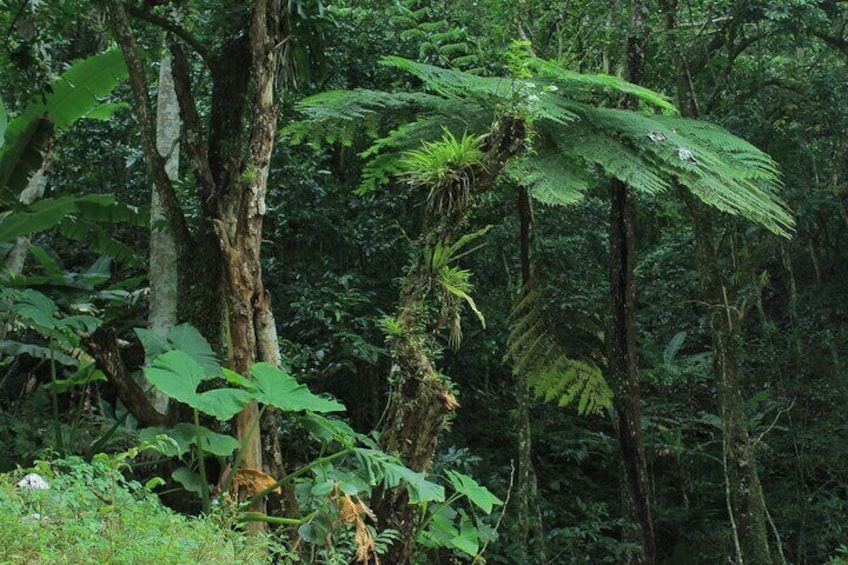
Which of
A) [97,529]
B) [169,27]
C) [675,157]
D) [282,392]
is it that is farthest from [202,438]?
[675,157]

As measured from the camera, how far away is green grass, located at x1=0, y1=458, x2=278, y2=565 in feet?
8.01

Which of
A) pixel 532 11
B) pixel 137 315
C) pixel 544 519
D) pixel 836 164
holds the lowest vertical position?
pixel 544 519

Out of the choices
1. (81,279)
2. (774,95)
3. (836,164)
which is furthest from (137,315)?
(836,164)

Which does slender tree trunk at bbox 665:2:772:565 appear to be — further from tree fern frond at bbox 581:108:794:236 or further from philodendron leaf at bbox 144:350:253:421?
philodendron leaf at bbox 144:350:253:421

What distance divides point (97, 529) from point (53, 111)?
4263mm

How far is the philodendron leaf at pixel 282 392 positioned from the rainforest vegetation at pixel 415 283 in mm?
13

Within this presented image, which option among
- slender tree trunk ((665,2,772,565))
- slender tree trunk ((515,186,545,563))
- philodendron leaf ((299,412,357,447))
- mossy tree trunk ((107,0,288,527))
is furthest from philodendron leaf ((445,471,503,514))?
slender tree trunk ((665,2,772,565))

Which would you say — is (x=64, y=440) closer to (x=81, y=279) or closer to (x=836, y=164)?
(x=81, y=279)

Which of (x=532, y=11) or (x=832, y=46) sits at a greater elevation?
(x=532, y=11)

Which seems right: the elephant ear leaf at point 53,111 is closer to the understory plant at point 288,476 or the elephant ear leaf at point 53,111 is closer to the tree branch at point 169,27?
the tree branch at point 169,27

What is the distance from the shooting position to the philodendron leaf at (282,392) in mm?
3949

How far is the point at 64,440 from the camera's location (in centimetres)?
559

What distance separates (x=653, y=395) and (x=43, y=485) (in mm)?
8057

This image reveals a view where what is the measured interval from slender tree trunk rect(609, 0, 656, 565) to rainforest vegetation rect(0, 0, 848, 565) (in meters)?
0.02
